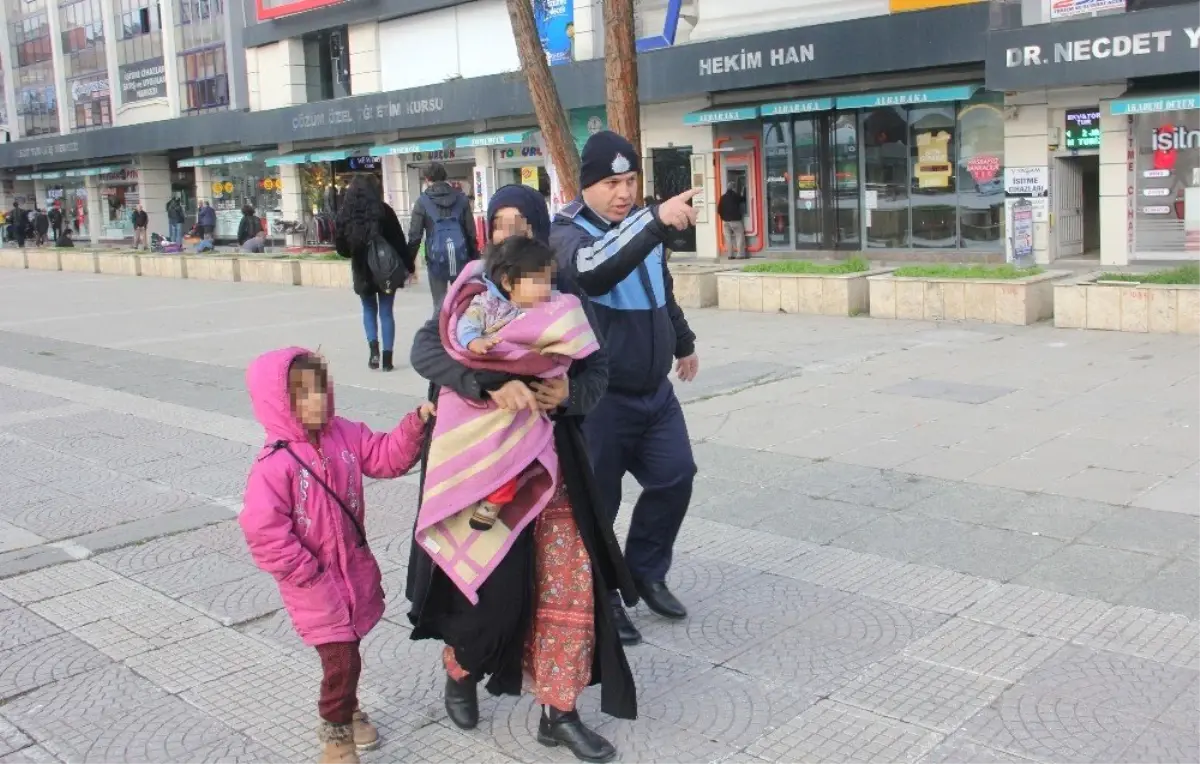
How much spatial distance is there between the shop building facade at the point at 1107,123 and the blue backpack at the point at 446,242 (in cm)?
1121

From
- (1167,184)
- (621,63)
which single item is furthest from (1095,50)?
(621,63)

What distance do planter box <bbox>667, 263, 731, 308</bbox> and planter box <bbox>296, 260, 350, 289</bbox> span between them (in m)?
7.15

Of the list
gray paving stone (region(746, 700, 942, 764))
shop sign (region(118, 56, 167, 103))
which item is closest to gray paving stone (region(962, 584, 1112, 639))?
gray paving stone (region(746, 700, 942, 764))

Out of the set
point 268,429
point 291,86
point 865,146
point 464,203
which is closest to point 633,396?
point 268,429

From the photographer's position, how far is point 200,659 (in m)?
4.52

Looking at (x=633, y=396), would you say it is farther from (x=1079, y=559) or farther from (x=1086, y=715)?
(x=1079, y=559)

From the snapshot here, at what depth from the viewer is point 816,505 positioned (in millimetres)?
6234

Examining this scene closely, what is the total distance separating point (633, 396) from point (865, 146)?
723 inches

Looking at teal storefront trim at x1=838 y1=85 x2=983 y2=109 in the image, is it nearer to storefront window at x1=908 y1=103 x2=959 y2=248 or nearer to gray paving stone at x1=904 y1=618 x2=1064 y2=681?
storefront window at x1=908 y1=103 x2=959 y2=248

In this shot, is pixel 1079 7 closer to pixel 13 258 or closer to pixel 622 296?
pixel 622 296

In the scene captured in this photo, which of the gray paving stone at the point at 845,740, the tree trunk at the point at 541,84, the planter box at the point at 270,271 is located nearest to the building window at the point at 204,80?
the planter box at the point at 270,271

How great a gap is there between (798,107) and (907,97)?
6.76 ft

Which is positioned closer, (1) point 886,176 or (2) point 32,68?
(1) point 886,176

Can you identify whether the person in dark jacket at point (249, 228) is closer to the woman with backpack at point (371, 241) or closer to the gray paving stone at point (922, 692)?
the woman with backpack at point (371, 241)
